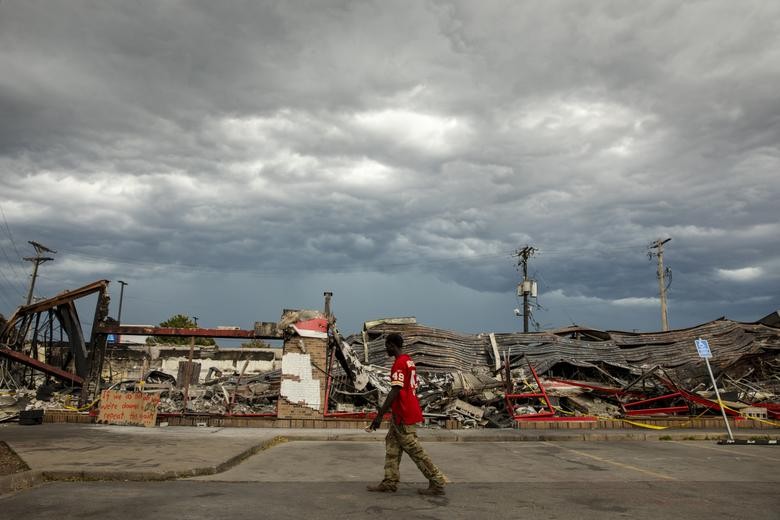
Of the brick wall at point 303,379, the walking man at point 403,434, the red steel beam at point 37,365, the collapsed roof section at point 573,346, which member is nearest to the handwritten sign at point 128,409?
the red steel beam at point 37,365

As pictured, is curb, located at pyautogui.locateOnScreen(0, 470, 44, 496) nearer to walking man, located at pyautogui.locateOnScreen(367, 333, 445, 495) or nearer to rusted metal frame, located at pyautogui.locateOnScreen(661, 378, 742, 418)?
walking man, located at pyautogui.locateOnScreen(367, 333, 445, 495)

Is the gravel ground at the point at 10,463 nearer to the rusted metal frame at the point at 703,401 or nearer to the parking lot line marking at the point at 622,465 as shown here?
the parking lot line marking at the point at 622,465

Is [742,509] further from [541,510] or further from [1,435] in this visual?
[1,435]

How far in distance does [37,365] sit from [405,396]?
42.4 ft

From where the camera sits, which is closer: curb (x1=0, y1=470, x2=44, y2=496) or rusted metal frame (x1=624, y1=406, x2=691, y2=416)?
curb (x1=0, y1=470, x2=44, y2=496)

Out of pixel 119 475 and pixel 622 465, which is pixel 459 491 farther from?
pixel 119 475

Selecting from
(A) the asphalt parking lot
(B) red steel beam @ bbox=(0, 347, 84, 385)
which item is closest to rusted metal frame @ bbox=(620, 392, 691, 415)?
(A) the asphalt parking lot

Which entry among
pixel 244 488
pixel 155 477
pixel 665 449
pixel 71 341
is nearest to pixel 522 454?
pixel 665 449

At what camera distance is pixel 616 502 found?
6500mm

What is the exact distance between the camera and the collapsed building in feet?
49.7

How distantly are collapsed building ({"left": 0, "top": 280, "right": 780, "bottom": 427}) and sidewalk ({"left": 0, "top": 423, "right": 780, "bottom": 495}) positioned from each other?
167 cm

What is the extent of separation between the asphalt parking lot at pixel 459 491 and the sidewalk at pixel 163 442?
27cm

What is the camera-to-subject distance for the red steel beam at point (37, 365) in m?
15.4

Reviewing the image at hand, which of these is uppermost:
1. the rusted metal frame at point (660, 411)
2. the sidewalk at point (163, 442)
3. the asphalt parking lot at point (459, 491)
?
the rusted metal frame at point (660, 411)
